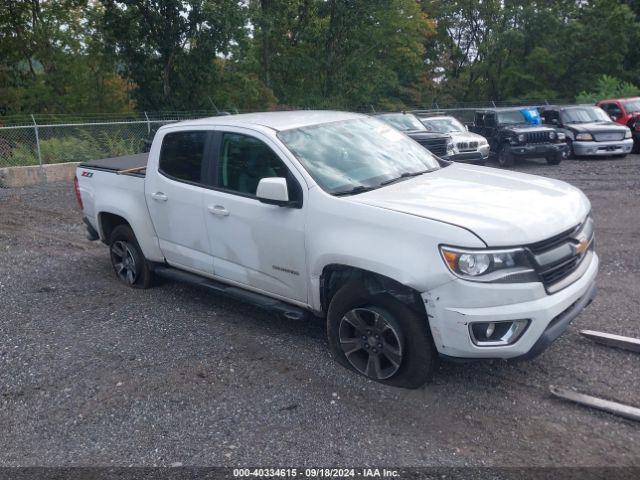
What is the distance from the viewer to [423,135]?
573 inches

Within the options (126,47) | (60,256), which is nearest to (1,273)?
(60,256)

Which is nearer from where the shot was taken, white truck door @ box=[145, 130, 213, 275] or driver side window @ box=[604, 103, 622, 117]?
white truck door @ box=[145, 130, 213, 275]

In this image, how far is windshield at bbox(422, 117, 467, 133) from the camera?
16734 millimetres

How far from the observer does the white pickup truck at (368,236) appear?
154 inches

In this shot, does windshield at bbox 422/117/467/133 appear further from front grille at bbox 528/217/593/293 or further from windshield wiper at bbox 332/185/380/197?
front grille at bbox 528/217/593/293

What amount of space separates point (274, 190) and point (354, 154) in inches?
34.9

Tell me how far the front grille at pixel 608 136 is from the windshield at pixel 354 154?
1356cm

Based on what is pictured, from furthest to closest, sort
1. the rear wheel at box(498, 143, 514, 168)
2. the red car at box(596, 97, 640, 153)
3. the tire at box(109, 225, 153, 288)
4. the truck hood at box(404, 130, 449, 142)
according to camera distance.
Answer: the red car at box(596, 97, 640, 153), the rear wheel at box(498, 143, 514, 168), the truck hood at box(404, 130, 449, 142), the tire at box(109, 225, 153, 288)

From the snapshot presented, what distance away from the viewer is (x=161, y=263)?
20.7 feet

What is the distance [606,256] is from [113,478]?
19.9ft

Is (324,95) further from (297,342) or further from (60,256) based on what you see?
(297,342)

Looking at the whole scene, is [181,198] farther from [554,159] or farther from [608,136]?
[608,136]

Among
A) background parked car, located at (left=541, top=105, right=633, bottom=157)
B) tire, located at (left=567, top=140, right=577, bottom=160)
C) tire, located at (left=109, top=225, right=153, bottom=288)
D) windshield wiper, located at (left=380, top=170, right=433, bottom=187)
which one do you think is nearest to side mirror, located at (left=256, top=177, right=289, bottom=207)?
windshield wiper, located at (left=380, top=170, right=433, bottom=187)

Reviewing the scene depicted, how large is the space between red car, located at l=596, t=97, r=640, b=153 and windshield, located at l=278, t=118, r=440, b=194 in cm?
1566
